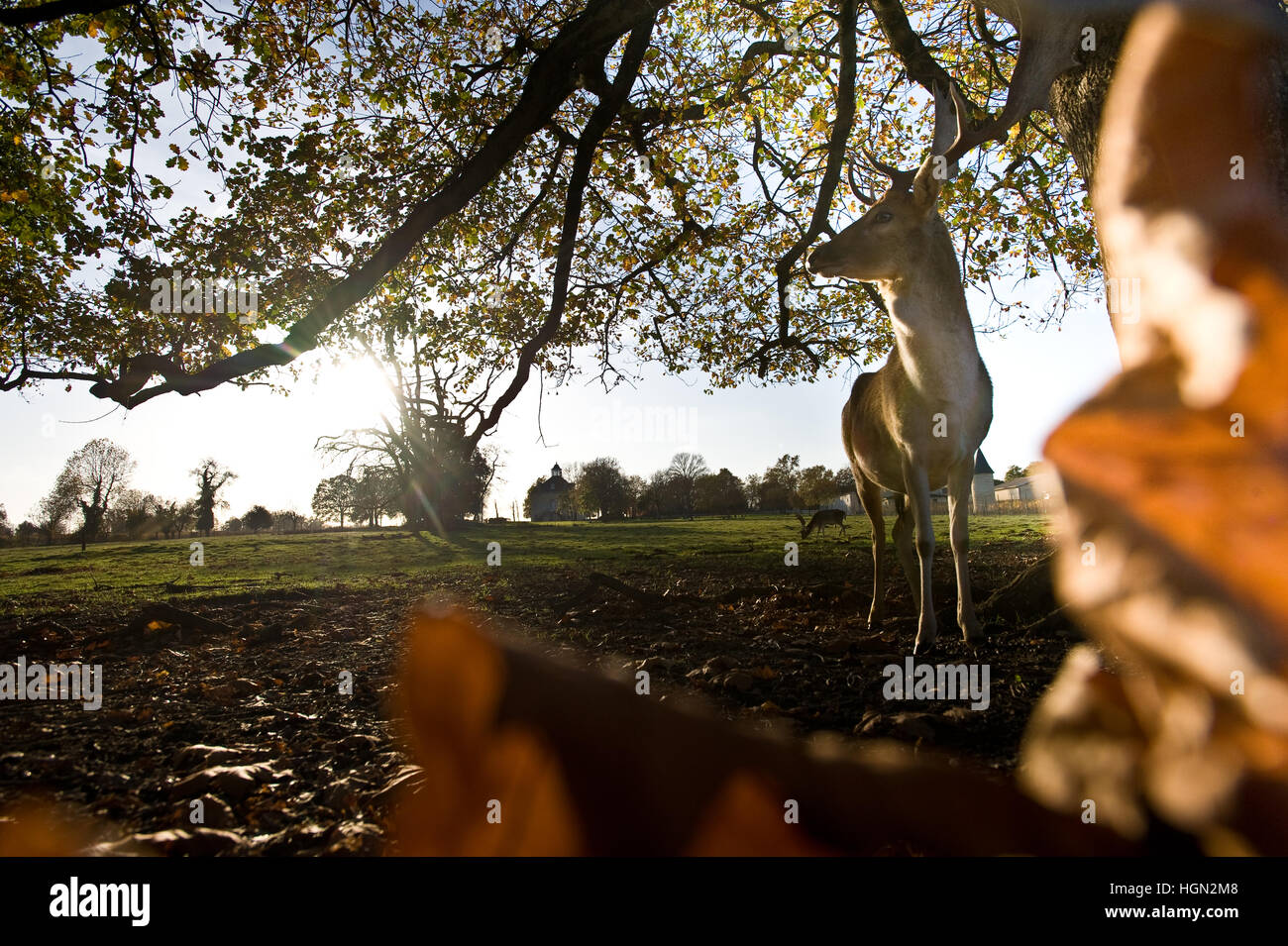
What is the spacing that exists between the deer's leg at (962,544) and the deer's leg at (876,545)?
80cm

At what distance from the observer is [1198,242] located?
1.96 m

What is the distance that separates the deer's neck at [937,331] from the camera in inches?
203

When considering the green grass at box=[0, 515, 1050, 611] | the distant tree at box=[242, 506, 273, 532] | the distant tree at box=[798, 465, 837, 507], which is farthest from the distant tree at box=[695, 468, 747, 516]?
the distant tree at box=[242, 506, 273, 532]

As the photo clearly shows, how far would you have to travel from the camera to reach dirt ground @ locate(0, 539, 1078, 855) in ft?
7.61

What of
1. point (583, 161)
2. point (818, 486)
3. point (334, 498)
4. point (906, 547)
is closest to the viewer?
point (906, 547)

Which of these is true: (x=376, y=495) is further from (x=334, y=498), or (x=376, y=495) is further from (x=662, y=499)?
(x=662, y=499)

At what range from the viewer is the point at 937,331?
17.1 feet

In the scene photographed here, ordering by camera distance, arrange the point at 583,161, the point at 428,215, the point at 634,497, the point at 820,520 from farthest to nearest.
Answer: the point at 634,497
the point at 820,520
the point at 583,161
the point at 428,215

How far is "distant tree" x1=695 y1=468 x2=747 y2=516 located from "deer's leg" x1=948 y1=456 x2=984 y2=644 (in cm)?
6952

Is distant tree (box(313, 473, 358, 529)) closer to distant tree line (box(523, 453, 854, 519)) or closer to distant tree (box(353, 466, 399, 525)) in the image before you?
distant tree (box(353, 466, 399, 525))

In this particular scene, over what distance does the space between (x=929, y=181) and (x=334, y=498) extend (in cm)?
7942

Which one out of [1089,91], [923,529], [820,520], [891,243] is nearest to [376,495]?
[820,520]

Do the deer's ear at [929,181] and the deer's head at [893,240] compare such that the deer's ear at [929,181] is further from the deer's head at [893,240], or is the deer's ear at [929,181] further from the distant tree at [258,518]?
A: the distant tree at [258,518]

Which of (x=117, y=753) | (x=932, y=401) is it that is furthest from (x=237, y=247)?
(x=932, y=401)
